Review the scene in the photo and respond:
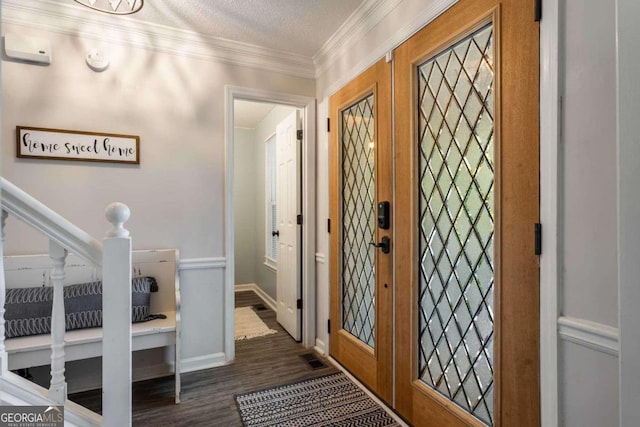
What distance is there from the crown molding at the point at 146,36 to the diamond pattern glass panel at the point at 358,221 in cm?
79

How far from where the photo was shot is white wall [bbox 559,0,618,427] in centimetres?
95

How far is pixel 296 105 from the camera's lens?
9.21ft

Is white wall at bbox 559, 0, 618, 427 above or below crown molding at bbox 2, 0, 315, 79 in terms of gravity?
below

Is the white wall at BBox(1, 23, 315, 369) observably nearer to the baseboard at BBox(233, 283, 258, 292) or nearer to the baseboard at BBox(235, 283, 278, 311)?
the baseboard at BBox(235, 283, 278, 311)

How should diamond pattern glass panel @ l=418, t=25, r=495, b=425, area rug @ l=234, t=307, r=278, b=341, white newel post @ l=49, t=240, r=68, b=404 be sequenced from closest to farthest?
white newel post @ l=49, t=240, r=68, b=404 → diamond pattern glass panel @ l=418, t=25, r=495, b=425 → area rug @ l=234, t=307, r=278, b=341

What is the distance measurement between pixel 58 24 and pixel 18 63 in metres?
0.36

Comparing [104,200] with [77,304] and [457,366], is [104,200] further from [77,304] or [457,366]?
[457,366]

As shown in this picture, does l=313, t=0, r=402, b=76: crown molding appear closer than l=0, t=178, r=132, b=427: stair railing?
No

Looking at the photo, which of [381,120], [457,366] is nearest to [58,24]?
[381,120]

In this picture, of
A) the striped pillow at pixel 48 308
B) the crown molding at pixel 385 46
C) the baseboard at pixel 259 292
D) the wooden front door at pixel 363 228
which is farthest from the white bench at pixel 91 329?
the crown molding at pixel 385 46

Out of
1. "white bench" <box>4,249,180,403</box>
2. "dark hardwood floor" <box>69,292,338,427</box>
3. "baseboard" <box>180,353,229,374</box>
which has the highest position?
"white bench" <box>4,249,180,403</box>

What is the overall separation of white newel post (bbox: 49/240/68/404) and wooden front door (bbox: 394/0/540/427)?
1.52m

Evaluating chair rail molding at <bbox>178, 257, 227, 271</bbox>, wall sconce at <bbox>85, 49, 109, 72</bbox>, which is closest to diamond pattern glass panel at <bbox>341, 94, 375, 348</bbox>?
chair rail molding at <bbox>178, 257, 227, 271</bbox>

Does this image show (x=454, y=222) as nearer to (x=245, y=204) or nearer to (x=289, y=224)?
(x=289, y=224)
